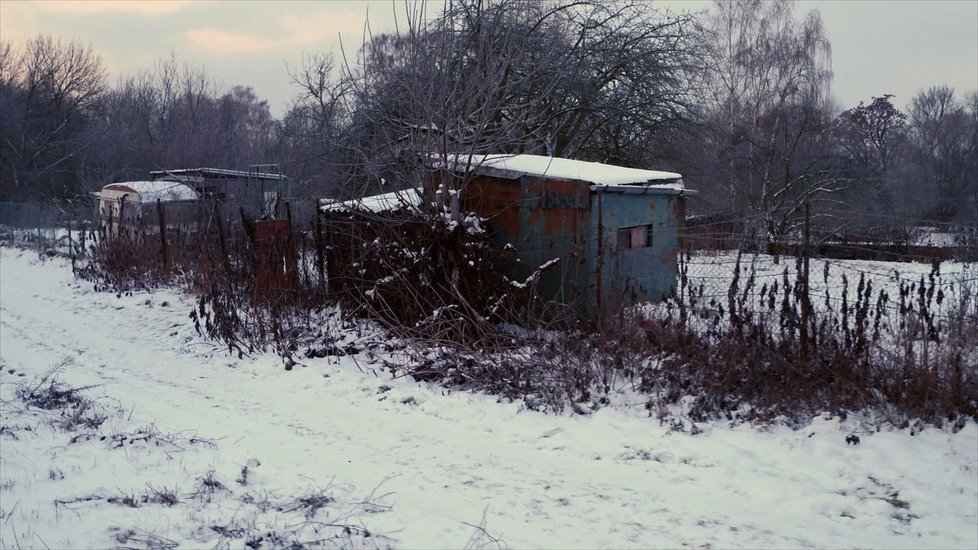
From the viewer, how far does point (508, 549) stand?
4.07m

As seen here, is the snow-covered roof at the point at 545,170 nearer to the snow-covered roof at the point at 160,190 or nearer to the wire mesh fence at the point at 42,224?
the snow-covered roof at the point at 160,190

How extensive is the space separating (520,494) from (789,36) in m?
29.6

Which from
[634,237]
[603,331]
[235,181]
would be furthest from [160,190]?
[603,331]

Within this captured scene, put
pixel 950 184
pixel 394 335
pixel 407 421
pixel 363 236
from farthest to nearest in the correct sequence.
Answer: pixel 950 184, pixel 363 236, pixel 394 335, pixel 407 421

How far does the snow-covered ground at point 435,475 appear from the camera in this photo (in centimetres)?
432

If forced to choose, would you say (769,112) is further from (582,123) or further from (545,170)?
(545,170)

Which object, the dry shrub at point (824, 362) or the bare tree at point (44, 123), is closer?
the dry shrub at point (824, 362)

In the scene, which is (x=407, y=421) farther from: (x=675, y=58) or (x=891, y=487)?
(x=675, y=58)

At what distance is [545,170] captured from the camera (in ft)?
32.0

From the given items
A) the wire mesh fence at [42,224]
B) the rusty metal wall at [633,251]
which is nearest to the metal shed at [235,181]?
the wire mesh fence at [42,224]

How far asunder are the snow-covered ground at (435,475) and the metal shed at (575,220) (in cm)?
260

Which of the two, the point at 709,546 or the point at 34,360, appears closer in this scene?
the point at 709,546

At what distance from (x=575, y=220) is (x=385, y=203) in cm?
277

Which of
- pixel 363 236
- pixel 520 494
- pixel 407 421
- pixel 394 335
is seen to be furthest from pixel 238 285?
pixel 520 494
